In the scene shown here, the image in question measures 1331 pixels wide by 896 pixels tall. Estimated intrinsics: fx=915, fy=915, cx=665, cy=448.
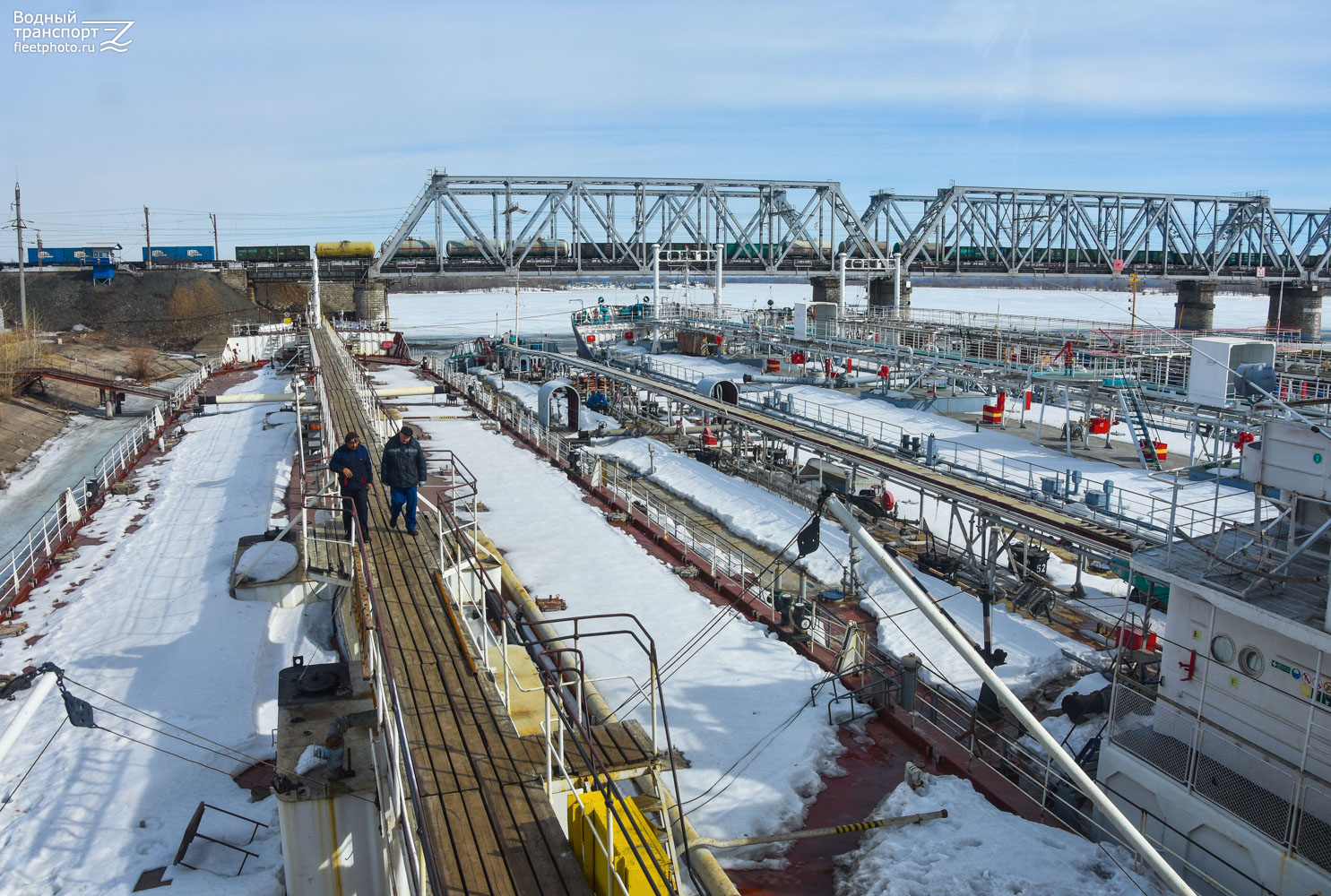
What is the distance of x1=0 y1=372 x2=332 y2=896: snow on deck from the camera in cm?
939

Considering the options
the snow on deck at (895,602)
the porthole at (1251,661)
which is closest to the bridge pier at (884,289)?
the snow on deck at (895,602)

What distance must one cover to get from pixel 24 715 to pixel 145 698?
6883mm

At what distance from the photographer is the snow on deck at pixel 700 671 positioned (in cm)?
1002

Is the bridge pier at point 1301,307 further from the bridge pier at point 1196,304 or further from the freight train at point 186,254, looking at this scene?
the freight train at point 186,254

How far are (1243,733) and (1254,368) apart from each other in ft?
45.1

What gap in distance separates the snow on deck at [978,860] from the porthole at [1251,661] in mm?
2152

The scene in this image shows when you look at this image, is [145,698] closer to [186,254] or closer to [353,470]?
[353,470]

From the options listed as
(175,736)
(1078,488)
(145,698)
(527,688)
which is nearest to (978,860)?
(527,688)

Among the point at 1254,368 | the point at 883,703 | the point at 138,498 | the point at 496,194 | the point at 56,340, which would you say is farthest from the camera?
the point at 496,194

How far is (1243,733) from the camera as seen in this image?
8977 mm

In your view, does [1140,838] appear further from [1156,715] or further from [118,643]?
[118,643]

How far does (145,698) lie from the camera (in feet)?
40.9

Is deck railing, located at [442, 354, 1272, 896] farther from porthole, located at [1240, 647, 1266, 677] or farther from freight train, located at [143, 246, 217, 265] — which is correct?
freight train, located at [143, 246, 217, 265]

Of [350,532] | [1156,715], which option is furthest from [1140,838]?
[350,532]
